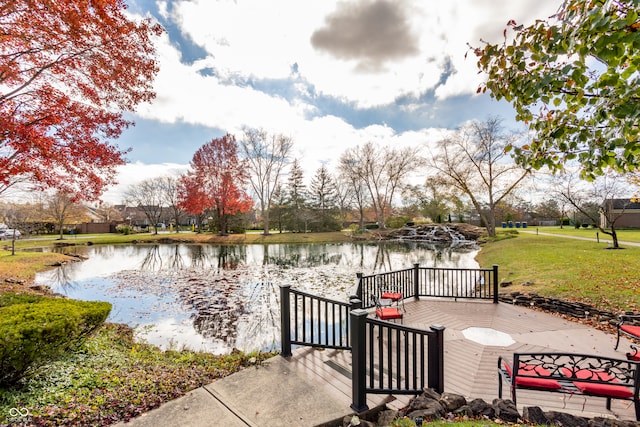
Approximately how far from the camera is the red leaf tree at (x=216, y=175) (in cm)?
2881

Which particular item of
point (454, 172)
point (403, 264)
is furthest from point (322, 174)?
point (403, 264)

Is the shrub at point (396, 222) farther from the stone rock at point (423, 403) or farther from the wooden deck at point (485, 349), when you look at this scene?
the stone rock at point (423, 403)

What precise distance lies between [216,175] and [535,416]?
1181 inches

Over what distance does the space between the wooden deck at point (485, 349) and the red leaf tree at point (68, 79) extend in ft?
24.9

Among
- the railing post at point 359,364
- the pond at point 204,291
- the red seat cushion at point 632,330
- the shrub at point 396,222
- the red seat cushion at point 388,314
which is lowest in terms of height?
the pond at point 204,291

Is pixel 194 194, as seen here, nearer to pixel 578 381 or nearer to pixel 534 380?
pixel 534 380

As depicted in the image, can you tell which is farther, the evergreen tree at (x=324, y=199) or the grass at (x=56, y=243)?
the evergreen tree at (x=324, y=199)

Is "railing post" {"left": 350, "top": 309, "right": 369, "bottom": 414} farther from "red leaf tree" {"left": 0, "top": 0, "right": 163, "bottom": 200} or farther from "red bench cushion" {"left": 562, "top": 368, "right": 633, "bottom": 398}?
"red leaf tree" {"left": 0, "top": 0, "right": 163, "bottom": 200}

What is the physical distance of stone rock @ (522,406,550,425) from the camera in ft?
8.97

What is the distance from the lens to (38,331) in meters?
3.24

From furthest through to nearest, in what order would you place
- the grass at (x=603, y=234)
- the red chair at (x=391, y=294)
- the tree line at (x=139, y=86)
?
the grass at (x=603, y=234), the red chair at (x=391, y=294), the tree line at (x=139, y=86)

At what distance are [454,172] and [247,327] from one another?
1058 inches

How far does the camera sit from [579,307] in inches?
265

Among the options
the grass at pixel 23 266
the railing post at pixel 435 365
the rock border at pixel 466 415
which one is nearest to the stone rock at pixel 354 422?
the rock border at pixel 466 415
